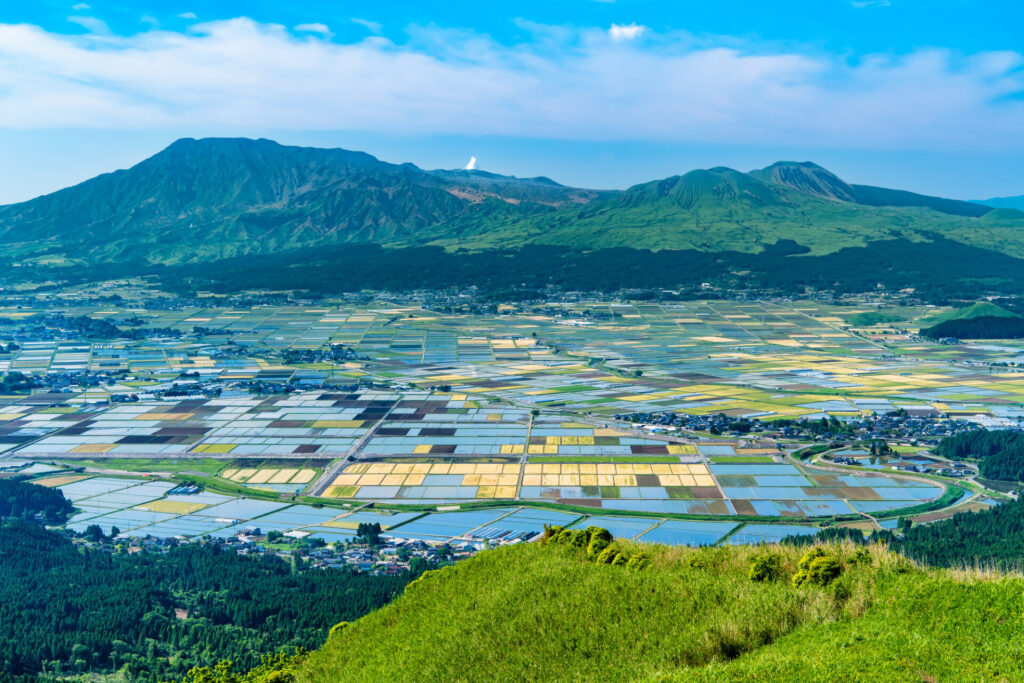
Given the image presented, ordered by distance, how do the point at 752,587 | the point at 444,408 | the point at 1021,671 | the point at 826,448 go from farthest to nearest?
the point at 444,408
the point at 826,448
the point at 752,587
the point at 1021,671

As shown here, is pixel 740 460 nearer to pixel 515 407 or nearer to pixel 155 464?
pixel 515 407

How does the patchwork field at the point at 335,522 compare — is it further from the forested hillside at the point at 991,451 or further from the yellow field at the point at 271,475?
the forested hillside at the point at 991,451

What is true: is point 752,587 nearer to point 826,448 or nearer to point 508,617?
point 508,617

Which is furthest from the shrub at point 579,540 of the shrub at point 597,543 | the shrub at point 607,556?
the shrub at point 607,556

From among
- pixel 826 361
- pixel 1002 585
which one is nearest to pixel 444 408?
pixel 826 361

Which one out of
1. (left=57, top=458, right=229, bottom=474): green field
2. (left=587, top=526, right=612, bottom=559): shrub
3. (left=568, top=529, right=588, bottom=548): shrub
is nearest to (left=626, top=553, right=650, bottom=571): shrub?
(left=587, top=526, right=612, bottom=559): shrub

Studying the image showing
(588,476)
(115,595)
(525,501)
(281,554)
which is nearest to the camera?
(115,595)

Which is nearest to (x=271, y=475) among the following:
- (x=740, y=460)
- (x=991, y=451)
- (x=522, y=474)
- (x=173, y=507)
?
(x=173, y=507)
